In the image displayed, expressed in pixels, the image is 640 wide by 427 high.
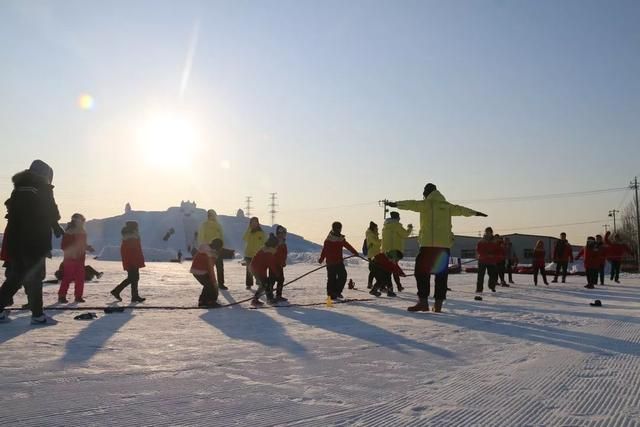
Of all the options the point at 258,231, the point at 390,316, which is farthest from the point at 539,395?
the point at 258,231

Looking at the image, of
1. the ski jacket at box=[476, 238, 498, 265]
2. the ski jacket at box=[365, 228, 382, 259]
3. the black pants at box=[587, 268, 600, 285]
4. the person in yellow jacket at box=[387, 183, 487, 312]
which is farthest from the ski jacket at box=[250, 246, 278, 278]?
the black pants at box=[587, 268, 600, 285]

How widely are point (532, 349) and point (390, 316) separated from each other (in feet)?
9.91

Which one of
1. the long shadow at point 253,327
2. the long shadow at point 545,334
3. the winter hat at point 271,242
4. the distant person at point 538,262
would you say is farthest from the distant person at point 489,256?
the long shadow at point 253,327

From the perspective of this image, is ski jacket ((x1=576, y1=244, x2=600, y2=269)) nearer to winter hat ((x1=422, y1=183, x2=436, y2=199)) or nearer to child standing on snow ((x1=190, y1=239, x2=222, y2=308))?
winter hat ((x1=422, y1=183, x2=436, y2=199))

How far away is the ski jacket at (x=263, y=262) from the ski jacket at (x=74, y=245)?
310cm

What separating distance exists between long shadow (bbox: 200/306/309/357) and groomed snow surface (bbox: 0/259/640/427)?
0.10 feet

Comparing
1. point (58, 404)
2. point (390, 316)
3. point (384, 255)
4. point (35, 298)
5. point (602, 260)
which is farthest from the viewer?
point (602, 260)

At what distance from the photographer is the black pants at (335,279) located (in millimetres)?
11016

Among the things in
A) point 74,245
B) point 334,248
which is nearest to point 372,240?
point 334,248

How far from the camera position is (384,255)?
42.4 feet

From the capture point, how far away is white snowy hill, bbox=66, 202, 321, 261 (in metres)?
111

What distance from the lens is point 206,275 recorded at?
31.6 ft

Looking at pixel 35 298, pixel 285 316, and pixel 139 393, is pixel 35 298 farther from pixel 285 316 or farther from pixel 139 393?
pixel 139 393

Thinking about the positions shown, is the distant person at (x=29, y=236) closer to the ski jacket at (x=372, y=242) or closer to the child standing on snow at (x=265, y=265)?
the child standing on snow at (x=265, y=265)
